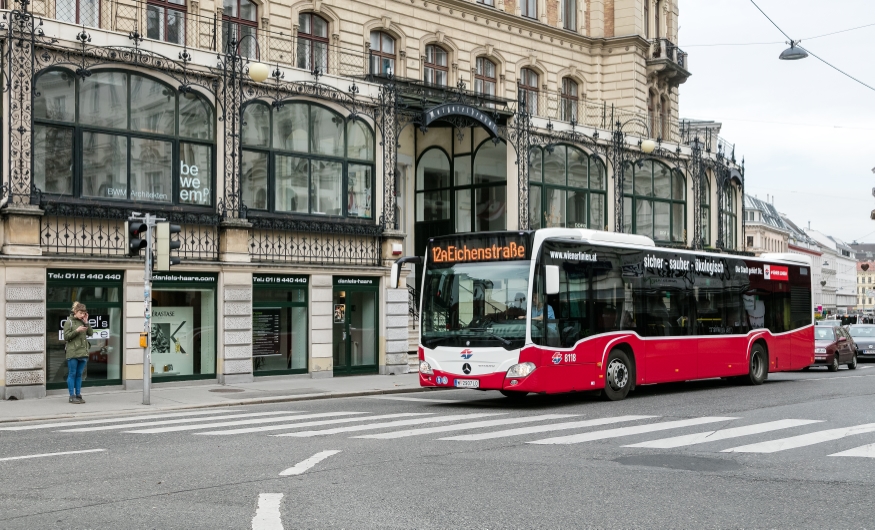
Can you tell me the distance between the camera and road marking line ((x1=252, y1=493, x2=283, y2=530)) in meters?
7.49

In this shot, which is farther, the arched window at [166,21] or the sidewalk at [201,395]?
the arched window at [166,21]

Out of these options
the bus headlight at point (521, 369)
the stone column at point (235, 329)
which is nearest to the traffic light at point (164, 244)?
the stone column at point (235, 329)

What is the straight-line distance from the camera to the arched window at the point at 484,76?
114ft

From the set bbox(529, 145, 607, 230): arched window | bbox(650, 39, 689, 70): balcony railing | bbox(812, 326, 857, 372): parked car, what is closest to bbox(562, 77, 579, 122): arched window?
bbox(529, 145, 607, 230): arched window

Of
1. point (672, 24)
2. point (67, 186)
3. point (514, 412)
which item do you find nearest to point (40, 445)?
point (514, 412)

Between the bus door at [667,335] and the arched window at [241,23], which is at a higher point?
the arched window at [241,23]

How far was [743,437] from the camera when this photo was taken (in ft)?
42.3

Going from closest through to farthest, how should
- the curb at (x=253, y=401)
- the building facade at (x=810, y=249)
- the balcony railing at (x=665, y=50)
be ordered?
the curb at (x=253, y=401) → the balcony railing at (x=665, y=50) → the building facade at (x=810, y=249)

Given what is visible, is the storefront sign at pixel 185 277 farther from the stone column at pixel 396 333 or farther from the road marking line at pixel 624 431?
the road marking line at pixel 624 431

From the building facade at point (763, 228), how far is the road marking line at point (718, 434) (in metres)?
91.3

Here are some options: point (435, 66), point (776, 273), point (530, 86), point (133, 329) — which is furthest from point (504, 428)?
point (530, 86)

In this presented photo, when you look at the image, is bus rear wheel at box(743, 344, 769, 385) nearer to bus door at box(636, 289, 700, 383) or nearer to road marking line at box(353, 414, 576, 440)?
bus door at box(636, 289, 700, 383)

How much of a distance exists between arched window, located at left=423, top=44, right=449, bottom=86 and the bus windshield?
52.0 feet

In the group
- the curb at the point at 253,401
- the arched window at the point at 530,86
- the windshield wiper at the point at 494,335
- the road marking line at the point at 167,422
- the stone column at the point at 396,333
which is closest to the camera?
the road marking line at the point at 167,422
